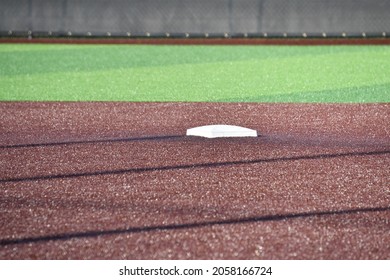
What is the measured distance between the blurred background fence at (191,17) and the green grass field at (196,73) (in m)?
0.67

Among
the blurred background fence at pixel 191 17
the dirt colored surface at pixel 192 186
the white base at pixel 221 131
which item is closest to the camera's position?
the dirt colored surface at pixel 192 186

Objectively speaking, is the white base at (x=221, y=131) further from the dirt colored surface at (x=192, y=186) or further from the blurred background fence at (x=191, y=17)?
the blurred background fence at (x=191, y=17)

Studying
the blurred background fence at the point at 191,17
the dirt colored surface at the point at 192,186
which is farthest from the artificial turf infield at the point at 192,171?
the blurred background fence at the point at 191,17

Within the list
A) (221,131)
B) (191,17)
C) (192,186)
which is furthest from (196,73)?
(192,186)

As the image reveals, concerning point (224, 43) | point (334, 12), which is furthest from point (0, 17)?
point (334, 12)

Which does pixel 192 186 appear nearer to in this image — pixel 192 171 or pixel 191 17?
pixel 192 171

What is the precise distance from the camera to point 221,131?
7.24 meters

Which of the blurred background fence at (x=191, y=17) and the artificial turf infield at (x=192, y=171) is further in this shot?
the blurred background fence at (x=191, y=17)

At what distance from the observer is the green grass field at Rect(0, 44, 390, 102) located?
10250 mm

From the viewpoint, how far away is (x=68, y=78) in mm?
12078

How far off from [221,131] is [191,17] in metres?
11.4

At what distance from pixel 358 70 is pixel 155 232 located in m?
8.95

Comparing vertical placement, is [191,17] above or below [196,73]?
above

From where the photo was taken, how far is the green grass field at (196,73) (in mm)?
10250
